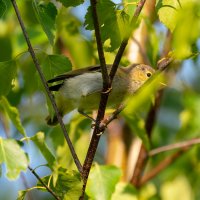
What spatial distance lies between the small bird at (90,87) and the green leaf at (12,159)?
31.9 inches

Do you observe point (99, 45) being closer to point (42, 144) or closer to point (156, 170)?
point (42, 144)

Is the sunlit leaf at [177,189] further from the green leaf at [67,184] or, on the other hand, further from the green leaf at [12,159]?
the green leaf at [12,159]

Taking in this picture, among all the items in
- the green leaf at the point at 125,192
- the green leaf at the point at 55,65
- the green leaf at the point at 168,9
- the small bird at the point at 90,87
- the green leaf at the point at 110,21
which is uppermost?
the small bird at the point at 90,87

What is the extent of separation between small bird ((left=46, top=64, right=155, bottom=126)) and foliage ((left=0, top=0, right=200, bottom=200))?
2.9 inches

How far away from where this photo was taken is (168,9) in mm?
1651

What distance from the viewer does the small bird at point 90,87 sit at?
2.58 meters

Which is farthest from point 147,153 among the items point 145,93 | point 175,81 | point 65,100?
point 145,93

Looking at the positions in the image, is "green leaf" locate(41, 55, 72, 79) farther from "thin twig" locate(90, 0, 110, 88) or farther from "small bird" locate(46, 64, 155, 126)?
"small bird" locate(46, 64, 155, 126)

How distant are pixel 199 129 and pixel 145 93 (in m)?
1.86

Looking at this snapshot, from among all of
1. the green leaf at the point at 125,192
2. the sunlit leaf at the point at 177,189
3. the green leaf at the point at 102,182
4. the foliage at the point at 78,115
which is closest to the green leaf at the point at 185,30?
the foliage at the point at 78,115

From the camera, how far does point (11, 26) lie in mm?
Result: 3594

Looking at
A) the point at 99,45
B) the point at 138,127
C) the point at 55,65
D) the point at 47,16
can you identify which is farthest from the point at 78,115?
the point at 99,45

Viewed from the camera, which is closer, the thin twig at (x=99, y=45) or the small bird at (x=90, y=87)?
the thin twig at (x=99, y=45)

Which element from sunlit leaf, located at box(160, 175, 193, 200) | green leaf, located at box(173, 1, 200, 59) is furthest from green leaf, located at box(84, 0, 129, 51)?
sunlit leaf, located at box(160, 175, 193, 200)
